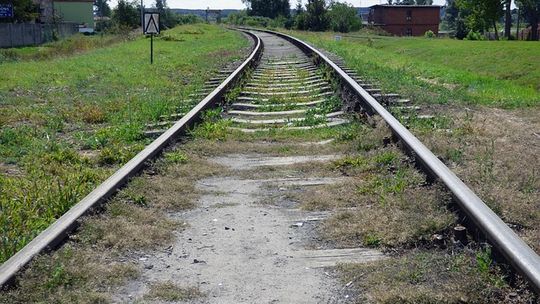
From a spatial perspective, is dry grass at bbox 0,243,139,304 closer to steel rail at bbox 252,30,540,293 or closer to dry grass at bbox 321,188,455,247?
dry grass at bbox 321,188,455,247

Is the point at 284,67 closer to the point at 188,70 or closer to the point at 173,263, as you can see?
the point at 188,70

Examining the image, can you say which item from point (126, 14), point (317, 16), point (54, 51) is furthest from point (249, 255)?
point (317, 16)

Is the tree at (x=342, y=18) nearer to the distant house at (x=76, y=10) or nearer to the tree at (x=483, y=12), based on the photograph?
the tree at (x=483, y=12)

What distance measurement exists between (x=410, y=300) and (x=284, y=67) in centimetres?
1415

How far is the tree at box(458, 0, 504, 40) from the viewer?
65625 mm

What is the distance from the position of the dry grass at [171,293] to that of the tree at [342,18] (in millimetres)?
74630

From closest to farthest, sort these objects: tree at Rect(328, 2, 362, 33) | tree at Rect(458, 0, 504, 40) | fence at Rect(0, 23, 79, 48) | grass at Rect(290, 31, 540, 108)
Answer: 1. grass at Rect(290, 31, 540, 108)
2. fence at Rect(0, 23, 79, 48)
3. tree at Rect(458, 0, 504, 40)
4. tree at Rect(328, 2, 362, 33)

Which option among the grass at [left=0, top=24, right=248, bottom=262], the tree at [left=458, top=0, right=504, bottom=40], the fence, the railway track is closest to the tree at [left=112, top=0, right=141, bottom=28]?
the fence

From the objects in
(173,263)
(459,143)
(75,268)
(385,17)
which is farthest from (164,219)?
(385,17)

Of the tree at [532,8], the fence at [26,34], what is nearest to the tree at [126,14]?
the fence at [26,34]

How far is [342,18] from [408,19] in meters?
14.7

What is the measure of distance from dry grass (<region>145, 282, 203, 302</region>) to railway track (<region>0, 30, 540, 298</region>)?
643 mm

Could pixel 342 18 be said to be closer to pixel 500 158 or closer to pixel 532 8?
pixel 532 8

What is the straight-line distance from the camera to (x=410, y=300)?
10.4 feet
